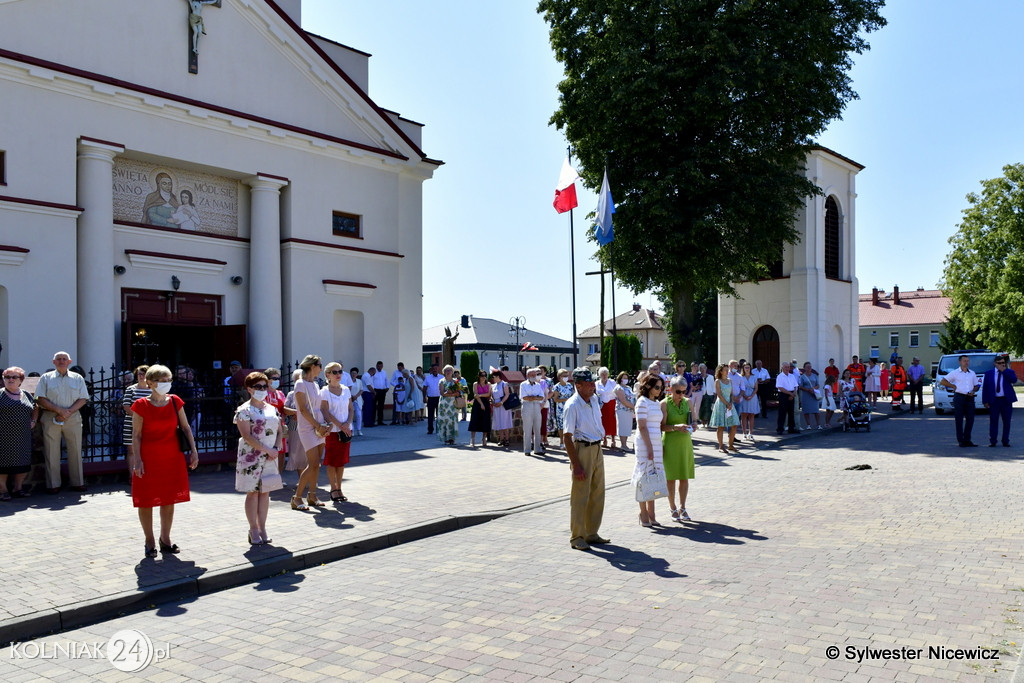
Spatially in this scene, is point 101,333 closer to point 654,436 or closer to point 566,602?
point 654,436

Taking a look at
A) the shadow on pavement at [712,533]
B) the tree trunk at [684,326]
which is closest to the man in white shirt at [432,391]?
the tree trunk at [684,326]

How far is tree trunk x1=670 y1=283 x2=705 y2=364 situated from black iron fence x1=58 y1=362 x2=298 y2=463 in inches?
624

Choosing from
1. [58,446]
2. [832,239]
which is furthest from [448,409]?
[832,239]

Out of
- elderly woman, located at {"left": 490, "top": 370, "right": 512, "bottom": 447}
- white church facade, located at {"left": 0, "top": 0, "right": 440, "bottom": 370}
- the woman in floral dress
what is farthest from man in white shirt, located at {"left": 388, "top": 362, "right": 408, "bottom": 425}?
the woman in floral dress

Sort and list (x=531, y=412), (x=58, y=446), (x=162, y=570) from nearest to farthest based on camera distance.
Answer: (x=162, y=570) → (x=58, y=446) → (x=531, y=412)

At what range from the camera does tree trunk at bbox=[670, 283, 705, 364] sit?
26188 millimetres

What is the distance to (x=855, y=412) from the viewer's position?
21609 millimetres

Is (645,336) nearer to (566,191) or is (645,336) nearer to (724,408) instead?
(566,191)

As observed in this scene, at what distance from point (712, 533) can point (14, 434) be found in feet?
28.9

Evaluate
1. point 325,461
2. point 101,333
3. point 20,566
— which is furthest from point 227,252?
point 20,566

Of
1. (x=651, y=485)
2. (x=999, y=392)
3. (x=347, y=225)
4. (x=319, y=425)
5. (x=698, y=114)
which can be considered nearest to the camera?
(x=651, y=485)

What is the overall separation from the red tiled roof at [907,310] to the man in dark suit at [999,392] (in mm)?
68440

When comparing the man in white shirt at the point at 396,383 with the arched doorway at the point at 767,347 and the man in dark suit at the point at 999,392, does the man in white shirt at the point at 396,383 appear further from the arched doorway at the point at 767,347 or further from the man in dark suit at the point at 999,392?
the arched doorway at the point at 767,347

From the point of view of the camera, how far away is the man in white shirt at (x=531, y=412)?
Answer: 16516 mm
